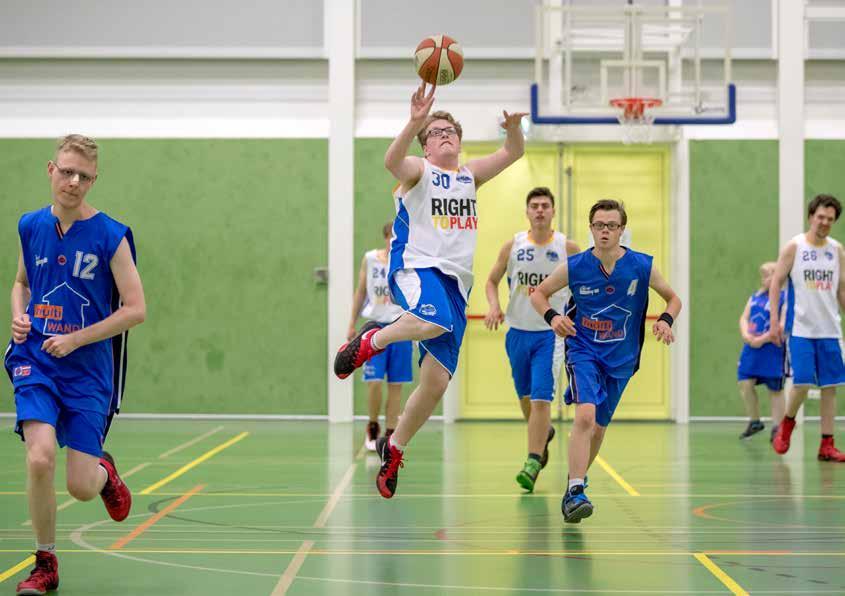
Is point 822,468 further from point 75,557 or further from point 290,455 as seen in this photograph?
point 75,557

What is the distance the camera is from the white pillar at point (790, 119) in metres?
15.1

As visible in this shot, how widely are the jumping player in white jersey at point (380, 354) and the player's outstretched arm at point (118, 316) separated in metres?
5.70

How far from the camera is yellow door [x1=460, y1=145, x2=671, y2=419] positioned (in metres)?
15.2

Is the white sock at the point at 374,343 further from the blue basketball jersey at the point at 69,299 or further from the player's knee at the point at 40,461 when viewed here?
the player's knee at the point at 40,461

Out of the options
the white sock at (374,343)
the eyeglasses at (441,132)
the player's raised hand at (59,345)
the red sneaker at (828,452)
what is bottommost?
the red sneaker at (828,452)

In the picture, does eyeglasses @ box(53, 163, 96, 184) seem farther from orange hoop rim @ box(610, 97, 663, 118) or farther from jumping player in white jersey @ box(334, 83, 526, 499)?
orange hoop rim @ box(610, 97, 663, 118)

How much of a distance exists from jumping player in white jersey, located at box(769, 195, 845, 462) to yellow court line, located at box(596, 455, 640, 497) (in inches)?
63.0

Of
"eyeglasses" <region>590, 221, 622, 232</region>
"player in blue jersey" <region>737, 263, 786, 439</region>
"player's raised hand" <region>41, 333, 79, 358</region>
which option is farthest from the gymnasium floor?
"eyeglasses" <region>590, 221, 622, 232</region>

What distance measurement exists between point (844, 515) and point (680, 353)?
808 cm

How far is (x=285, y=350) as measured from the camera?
15242 millimetres

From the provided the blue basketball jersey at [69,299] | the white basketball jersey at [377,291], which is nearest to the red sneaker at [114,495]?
the blue basketball jersey at [69,299]

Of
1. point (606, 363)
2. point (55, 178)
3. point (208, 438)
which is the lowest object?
point (208, 438)

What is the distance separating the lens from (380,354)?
11.0 m

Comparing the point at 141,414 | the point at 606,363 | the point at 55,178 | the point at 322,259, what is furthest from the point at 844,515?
the point at 141,414
